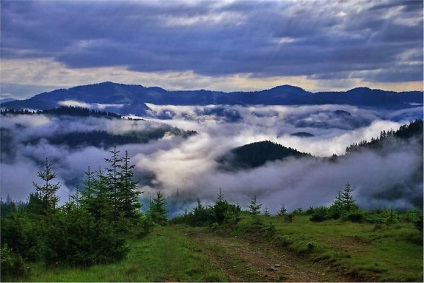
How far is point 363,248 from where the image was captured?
27078 mm

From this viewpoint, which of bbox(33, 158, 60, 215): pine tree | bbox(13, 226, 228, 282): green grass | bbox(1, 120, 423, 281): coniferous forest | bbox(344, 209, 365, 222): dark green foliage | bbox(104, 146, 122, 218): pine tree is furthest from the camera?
bbox(33, 158, 60, 215): pine tree

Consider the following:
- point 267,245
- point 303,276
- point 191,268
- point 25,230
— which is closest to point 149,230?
point 267,245

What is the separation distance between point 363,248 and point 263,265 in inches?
256

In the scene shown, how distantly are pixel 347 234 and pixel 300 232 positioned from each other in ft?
11.0

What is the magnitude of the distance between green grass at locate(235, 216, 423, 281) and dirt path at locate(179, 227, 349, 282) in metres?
0.84

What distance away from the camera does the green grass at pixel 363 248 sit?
21.3 meters

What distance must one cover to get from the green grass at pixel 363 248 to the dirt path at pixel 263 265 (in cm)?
84

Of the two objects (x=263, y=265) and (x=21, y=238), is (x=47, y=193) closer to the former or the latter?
(x=21, y=238)

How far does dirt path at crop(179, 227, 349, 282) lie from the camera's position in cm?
2197

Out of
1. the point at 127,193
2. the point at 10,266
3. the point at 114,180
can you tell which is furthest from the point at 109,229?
the point at 127,193

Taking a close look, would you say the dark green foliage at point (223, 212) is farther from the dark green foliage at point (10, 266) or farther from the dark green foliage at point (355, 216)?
the dark green foliage at point (10, 266)

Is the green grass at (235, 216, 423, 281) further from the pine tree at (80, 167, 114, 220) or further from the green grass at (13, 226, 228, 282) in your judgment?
the pine tree at (80, 167, 114, 220)

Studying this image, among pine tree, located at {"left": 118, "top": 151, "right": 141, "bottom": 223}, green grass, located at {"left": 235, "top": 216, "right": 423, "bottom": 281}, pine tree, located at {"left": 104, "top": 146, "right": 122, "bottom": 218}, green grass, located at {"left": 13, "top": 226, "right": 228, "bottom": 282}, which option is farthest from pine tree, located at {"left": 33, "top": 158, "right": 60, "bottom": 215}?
green grass, located at {"left": 235, "top": 216, "right": 423, "bottom": 281}

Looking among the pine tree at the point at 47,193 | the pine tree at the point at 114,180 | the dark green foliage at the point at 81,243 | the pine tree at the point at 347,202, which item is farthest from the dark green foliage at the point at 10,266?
the pine tree at the point at 347,202
